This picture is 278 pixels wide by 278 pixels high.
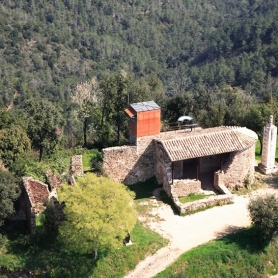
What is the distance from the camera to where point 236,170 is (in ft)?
117

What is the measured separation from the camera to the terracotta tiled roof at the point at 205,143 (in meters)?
33.6

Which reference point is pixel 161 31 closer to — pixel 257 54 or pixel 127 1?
pixel 127 1

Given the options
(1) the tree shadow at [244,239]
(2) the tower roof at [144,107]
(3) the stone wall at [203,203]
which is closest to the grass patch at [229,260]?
(1) the tree shadow at [244,239]

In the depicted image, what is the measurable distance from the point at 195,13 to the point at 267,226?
485 feet

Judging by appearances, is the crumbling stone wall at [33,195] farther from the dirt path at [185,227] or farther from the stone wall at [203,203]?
the stone wall at [203,203]

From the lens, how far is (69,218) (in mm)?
27219

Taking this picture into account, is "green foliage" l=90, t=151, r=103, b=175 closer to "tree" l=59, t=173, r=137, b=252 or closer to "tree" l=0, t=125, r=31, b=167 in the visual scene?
"tree" l=0, t=125, r=31, b=167

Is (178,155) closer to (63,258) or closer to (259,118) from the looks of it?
(63,258)

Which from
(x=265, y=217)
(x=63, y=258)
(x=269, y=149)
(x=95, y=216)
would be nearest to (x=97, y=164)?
(x=63, y=258)

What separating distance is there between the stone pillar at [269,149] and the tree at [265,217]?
826cm

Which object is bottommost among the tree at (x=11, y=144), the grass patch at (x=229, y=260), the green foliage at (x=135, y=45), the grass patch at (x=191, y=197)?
the green foliage at (x=135, y=45)

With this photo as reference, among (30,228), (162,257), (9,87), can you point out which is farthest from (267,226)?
(9,87)

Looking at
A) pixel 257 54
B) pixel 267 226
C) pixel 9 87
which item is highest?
pixel 267 226

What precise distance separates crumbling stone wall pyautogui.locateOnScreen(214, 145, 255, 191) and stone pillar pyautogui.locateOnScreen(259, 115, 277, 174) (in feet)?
8.56
